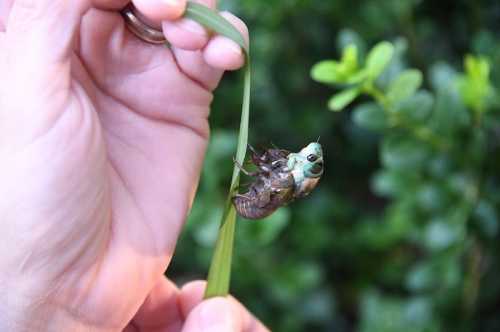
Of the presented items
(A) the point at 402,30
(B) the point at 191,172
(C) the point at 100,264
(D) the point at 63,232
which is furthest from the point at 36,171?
(A) the point at 402,30

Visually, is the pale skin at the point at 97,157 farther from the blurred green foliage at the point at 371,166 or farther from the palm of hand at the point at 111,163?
the blurred green foliage at the point at 371,166

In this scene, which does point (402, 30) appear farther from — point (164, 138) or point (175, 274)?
point (175, 274)

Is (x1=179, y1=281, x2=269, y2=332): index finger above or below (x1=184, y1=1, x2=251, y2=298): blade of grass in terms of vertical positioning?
below

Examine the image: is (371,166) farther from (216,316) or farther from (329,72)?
(216,316)

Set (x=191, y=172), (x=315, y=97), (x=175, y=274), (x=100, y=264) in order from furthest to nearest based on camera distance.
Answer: (x=175, y=274)
(x=315, y=97)
(x=191, y=172)
(x=100, y=264)

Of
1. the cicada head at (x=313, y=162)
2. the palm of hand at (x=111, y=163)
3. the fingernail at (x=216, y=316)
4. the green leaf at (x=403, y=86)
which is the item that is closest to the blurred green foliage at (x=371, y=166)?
the green leaf at (x=403, y=86)

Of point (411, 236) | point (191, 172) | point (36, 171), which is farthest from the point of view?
point (411, 236)

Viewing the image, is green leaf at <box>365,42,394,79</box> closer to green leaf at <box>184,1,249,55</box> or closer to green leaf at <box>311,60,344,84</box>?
green leaf at <box>311,60,344,84</box>

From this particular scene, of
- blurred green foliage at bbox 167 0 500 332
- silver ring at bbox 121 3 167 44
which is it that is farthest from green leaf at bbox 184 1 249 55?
blurred green foliage at bbox 167 0 500 332
